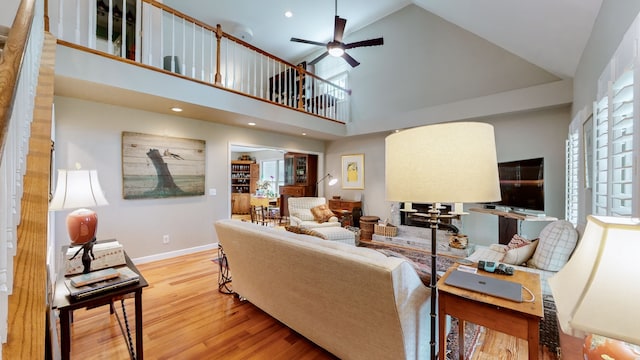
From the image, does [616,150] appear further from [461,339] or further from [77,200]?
[77,200]

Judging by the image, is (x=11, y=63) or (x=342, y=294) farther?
(x=342, y=294)

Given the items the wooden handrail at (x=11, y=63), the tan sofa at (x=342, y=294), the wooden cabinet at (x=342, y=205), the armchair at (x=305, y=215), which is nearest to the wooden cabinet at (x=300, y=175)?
the wooden cabinet at (x=342, y=205)

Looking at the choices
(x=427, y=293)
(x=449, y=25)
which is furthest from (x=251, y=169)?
(x=427, y=293)

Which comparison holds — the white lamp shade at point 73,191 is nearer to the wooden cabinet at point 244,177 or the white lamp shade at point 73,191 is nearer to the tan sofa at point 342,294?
the tan sofa at point 342,294

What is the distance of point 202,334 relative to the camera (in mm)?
2160

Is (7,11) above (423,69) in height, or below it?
below

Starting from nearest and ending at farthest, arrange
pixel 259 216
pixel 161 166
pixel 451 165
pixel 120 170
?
pixel 451 165 < pixel 120 170 < pixel 161 166 < pixel 259 216

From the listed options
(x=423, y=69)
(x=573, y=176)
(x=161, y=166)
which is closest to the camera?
(x=573, y=176)

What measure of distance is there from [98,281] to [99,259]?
28 centimetres

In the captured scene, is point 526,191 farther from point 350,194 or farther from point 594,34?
point 350,194

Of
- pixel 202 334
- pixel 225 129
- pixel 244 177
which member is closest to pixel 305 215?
pixel 225 129

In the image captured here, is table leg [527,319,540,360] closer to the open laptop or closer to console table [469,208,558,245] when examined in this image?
the open laptop

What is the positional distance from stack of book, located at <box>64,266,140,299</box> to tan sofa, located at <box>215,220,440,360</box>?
2.72 feet

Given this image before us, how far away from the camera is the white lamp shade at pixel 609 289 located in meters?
0.57
